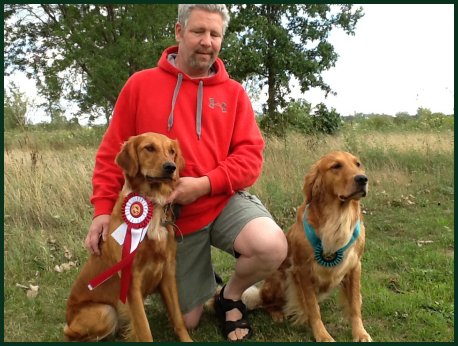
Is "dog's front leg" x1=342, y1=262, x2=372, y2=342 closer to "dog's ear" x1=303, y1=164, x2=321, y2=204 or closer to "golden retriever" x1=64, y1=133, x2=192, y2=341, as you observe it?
"dog's ear" x1=303, y1=164, x2=321, y2=204

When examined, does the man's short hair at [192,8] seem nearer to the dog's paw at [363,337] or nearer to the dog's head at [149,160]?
the dog's head at [149,160]

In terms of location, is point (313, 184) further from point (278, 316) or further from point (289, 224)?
point (289, 224)

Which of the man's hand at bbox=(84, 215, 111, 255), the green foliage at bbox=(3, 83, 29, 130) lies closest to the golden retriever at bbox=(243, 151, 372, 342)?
the man's hand at bbox=(84, 215, 111, 255)

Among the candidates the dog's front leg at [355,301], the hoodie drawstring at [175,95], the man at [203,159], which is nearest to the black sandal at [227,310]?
the man at [203,159]

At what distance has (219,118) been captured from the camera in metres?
3.25

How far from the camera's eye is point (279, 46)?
12852 millimetres

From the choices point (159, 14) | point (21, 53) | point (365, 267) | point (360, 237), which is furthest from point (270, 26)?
point (360, 237)

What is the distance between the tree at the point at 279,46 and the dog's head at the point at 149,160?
9.35 meters

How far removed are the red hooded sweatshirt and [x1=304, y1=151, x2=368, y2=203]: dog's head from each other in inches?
16.3

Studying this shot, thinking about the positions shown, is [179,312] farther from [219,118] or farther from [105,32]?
[105,32]

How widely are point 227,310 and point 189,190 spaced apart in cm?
89

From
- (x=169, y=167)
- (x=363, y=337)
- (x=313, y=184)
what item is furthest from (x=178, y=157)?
(x=363, y=337)

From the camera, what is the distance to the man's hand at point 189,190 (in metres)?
2.99

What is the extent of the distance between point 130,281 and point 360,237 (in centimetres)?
147
